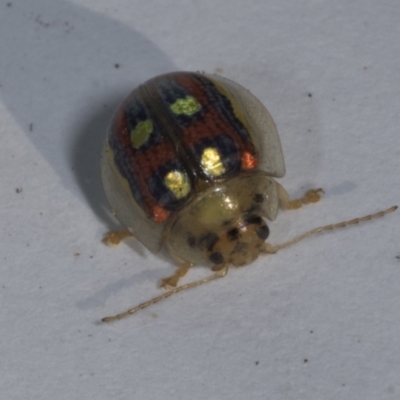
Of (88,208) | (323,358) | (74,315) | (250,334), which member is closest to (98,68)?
(88,208)

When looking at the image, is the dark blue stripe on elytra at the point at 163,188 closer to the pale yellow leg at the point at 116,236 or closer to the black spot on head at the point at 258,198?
the black spot on head at the point at 258,198

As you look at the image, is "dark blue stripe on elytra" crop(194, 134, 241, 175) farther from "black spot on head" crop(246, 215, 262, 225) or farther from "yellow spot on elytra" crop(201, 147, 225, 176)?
"black spot on head" crop(246, 215, 262, 225)

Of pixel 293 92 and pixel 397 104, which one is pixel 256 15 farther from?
pixel 397 104

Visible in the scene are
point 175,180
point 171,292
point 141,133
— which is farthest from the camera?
point 171,292

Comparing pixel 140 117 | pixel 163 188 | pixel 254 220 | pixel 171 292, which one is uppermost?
pixel 140 117

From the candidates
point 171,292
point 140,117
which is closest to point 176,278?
point 171,292

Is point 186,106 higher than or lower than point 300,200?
higher

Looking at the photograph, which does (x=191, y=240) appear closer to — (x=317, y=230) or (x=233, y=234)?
(x=233, y=234)
